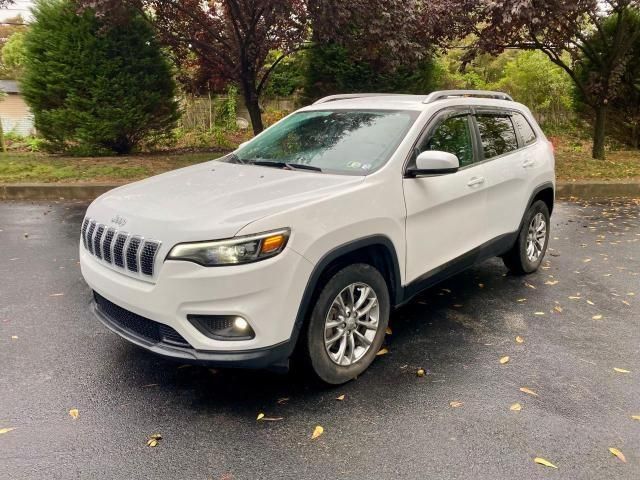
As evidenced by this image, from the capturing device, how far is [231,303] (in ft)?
8.79

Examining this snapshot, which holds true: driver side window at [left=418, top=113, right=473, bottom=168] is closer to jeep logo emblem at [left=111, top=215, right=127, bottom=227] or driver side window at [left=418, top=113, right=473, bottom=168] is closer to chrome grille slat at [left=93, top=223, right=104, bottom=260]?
jeep logo emblem at [left=111, top=215, right=127, bottom=227]

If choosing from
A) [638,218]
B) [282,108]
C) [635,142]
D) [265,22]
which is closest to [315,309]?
[638,218]

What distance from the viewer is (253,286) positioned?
268 cm

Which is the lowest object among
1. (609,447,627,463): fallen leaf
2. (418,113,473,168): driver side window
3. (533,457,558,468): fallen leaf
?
(609,447,627,463): fallen leaf

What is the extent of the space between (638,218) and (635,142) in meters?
7.20

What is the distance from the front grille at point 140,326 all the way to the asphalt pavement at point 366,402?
40 cm

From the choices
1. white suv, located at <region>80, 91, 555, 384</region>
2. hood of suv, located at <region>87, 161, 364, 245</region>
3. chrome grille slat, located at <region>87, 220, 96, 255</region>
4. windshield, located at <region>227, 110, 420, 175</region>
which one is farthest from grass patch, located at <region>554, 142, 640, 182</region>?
chrome grille slat, located at <region>87, 220, 96, 255</region>

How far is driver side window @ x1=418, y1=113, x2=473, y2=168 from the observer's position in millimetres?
3877

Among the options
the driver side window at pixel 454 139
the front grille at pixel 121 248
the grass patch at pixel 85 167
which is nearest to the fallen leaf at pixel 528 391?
the driver side window at pixel 454 139

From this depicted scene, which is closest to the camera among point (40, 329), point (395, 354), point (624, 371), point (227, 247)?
point (227, 247)

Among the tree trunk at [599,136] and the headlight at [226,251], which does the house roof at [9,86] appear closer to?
the tree trunk at [599,136]

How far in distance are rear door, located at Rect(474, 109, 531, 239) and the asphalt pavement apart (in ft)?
2.42

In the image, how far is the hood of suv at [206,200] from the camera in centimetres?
273

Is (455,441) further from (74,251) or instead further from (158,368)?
(74,251)
